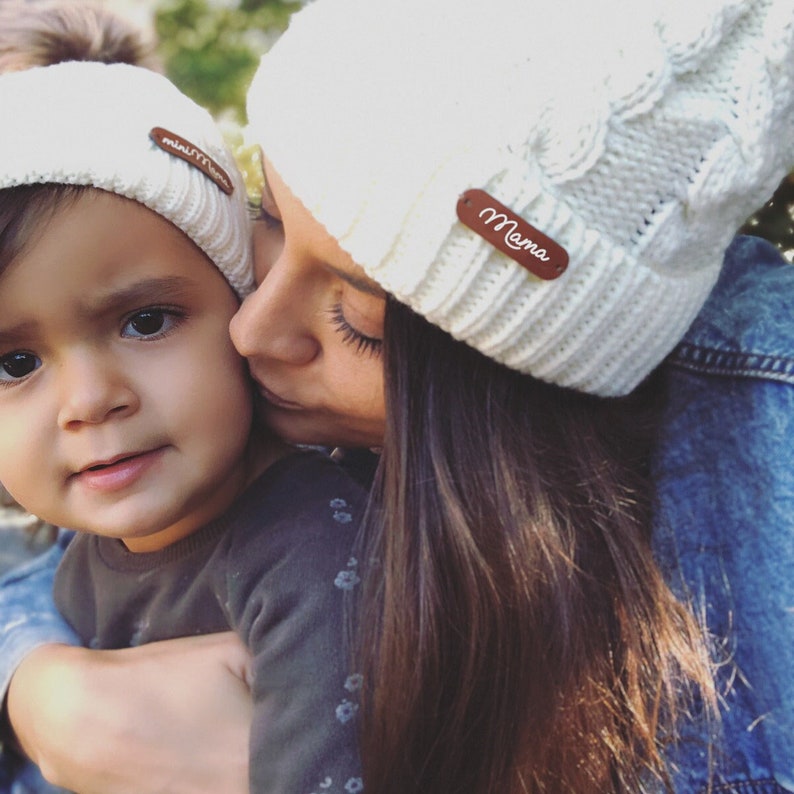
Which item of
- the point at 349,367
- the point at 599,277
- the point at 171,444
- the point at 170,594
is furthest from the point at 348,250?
the point at 170,594

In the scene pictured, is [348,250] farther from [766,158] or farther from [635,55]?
[766,158]

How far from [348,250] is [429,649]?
54 centimetres

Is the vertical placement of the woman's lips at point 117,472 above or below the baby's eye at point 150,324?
below

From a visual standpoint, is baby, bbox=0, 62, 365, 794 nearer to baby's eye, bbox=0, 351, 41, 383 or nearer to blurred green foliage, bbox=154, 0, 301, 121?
baby's eye, bbox=0, 351, 41, 383

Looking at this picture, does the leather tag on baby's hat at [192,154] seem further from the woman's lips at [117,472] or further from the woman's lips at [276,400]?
the woman's lips at [117,472]

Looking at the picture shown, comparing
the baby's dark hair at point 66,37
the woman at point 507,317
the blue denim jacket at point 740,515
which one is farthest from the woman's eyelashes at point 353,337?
the baby's dark hair at point 66,37

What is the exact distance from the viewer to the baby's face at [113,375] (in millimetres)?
1231

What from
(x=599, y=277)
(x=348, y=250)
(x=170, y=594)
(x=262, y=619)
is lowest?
(x=170, y=594)

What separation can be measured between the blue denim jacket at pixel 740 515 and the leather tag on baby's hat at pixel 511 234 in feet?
1.30

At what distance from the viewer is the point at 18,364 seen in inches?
50.3

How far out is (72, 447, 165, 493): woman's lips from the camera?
1283 mm

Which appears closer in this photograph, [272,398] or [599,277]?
[599,277]

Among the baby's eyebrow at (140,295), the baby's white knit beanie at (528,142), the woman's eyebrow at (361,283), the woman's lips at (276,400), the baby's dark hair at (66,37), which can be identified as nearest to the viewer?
the baby's white knit beanie at (528,142)

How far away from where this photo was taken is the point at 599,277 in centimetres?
110
